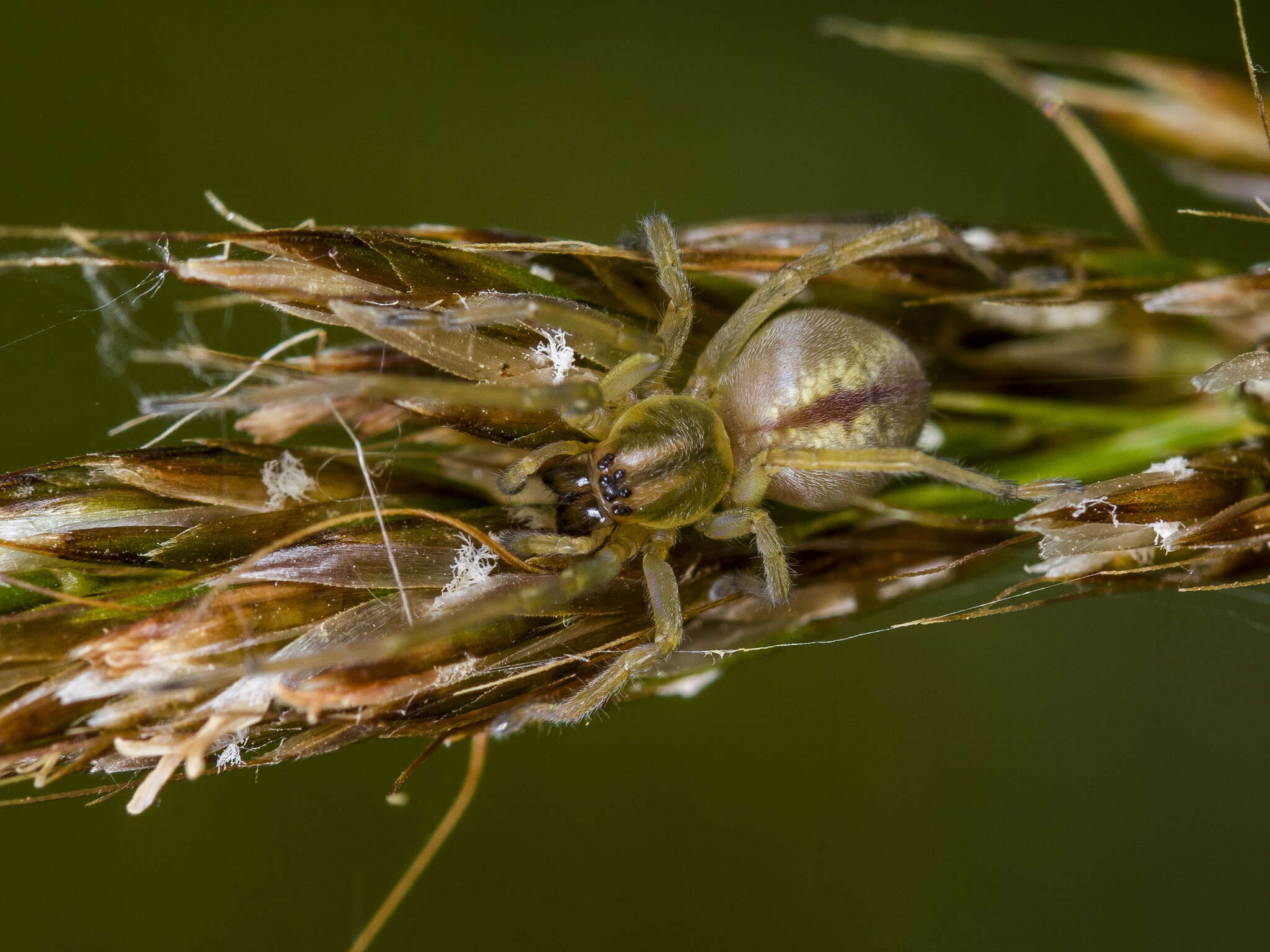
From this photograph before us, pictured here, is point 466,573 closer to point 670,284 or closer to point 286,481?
point 286,481

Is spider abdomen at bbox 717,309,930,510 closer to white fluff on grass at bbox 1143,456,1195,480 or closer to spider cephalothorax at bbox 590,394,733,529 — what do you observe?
spider cephalothorax at bbox 590,394,733,529

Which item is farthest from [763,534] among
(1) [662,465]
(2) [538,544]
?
(2) [538,544]

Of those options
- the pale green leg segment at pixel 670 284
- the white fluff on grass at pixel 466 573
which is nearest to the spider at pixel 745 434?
the pale green leg segment at pixel 670 284

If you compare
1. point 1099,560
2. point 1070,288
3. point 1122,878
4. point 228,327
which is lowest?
point 1122,878

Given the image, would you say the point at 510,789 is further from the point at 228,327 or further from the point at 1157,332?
the point at 1157,332

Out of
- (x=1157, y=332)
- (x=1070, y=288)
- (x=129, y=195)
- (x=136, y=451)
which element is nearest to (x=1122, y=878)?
(x=1157, y=332)

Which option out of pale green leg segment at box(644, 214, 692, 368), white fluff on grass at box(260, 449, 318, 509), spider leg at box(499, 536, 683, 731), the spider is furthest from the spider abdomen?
white fluff on grass at box(260, 449, 318, 509)
